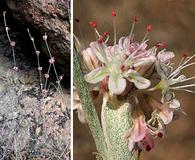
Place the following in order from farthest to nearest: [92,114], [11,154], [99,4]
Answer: [99,4]
[11,154]
[92,114]

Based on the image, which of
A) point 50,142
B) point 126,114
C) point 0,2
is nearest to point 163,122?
point 126,114

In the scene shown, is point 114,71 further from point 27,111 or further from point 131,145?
point 27,111

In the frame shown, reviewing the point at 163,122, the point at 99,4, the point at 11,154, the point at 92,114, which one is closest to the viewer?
the point at 92,114

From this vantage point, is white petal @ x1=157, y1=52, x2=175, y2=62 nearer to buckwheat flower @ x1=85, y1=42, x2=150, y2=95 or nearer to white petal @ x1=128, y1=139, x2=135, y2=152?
buckwheat flower @ x1=85, y1=42, x2=150, y2=95

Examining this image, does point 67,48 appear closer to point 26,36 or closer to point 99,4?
point 26,36

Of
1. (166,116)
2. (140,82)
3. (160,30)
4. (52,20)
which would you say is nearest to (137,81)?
(140,82)

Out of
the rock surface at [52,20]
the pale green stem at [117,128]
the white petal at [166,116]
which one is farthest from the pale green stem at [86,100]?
the rock surface at [52,20]
